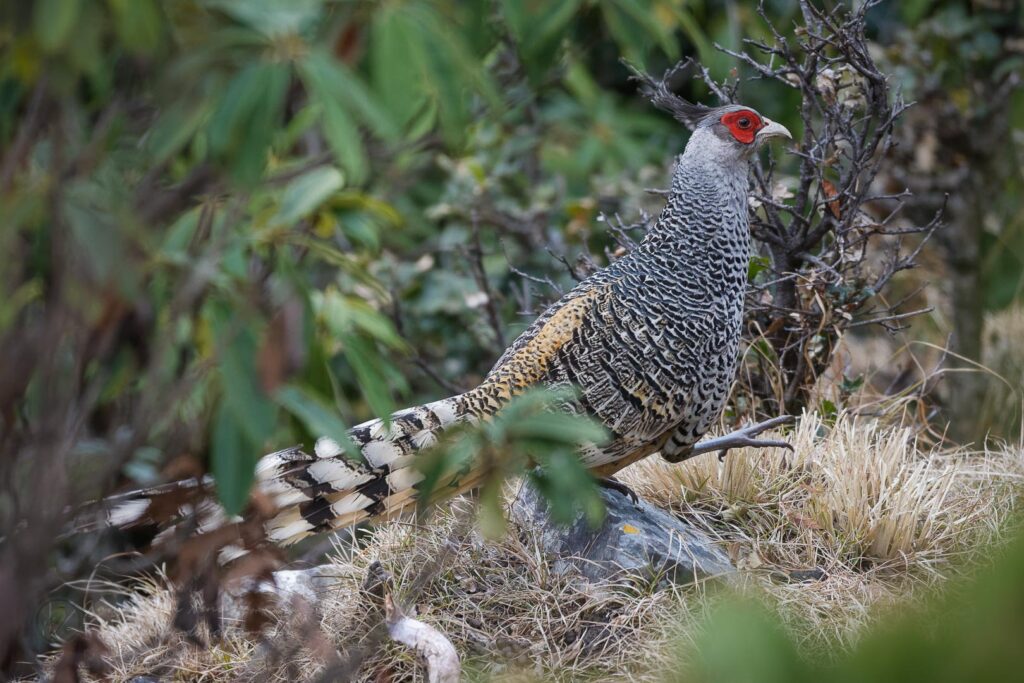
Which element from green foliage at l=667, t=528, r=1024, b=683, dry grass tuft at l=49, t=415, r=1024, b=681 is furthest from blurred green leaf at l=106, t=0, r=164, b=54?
dry grass tuft at l=49, t=415, r=1024, b=681

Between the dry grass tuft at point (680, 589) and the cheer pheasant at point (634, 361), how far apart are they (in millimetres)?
273

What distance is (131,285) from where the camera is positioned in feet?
5.70

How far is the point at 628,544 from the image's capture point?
397cm

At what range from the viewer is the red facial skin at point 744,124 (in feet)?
13.9

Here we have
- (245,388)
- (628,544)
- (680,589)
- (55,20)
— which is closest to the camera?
(55,20)

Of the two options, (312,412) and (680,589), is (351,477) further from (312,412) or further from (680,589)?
(312,412)

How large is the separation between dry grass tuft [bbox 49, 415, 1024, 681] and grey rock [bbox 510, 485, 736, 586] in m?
0.06

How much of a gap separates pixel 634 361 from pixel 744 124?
40.4 inches

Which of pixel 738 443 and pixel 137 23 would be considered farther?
pixel 738 443

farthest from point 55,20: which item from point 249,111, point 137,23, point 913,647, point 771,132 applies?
point 771,132

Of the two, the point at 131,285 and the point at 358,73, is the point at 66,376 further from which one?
the point at 358,73

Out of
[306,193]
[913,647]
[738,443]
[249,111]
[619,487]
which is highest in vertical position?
[249,111]

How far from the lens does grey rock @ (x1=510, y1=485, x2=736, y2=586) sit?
3.91 metres

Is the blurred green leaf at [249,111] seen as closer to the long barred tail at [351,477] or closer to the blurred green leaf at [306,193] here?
the blurred green leaf at [306,193]
